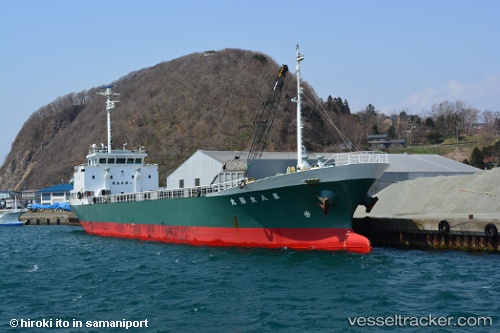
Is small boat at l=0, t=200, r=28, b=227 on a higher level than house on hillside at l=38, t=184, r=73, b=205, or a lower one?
→ lower

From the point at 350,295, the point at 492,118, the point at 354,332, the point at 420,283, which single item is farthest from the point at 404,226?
the point at 492,118

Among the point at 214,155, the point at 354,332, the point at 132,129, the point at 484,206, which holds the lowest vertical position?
the point at 354,332

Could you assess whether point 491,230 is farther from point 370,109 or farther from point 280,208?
point 370,109

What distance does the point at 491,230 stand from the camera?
2631 centimetres

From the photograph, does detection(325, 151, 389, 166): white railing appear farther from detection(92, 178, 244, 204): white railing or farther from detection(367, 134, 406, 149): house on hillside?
detection(367, 134, 406, 149): house on hillside

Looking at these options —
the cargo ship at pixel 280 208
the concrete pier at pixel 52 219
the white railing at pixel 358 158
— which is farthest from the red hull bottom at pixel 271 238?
the concrete pier at pixel 52 219

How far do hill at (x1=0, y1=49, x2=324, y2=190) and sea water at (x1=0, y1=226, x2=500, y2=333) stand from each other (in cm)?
6076

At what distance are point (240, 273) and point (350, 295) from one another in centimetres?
548

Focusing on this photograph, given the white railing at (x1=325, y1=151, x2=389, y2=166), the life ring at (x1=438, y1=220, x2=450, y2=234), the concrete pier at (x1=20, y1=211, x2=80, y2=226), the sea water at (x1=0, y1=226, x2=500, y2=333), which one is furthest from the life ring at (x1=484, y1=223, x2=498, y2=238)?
the concrete pier at (x1=20, y1=211, x2=80, y2=226)

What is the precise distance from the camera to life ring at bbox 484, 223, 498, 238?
26.2 m

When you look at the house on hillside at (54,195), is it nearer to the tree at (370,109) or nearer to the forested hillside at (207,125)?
the forested hillside at (207,125)

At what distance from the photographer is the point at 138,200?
40.0 m

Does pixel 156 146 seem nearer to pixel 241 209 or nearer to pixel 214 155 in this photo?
pixel 214 155

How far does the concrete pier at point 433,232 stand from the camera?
26.8 meters
